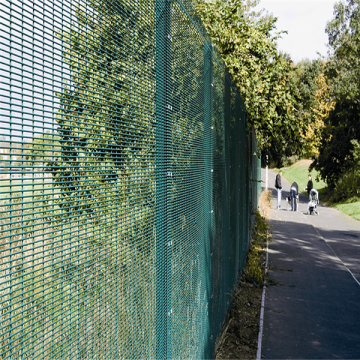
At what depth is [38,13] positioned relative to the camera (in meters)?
1.27

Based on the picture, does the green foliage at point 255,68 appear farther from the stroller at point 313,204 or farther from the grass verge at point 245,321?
the stroller at point 313,204

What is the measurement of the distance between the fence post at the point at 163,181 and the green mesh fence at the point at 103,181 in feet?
0.04

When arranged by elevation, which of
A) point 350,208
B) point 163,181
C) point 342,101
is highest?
point 342,101

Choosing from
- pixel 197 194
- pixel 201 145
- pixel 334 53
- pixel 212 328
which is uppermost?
pixel 334 53

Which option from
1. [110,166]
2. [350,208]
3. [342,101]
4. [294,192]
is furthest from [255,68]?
[342,101]

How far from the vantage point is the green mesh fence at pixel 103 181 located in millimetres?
1209

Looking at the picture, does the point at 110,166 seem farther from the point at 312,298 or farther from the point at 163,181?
the point at 312,298

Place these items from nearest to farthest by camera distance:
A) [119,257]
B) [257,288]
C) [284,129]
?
[119,257], [257,288], [284,129]

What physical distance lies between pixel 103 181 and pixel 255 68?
8.68 m

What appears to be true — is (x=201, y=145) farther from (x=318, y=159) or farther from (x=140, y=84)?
(x=318, y=159)

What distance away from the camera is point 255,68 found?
32.0 ft

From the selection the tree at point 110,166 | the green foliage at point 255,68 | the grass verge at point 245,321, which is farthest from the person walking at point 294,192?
the tree at point 110,166

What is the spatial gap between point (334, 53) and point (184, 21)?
34.2m

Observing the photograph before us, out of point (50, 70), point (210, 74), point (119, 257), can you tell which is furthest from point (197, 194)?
point (50, 70)
